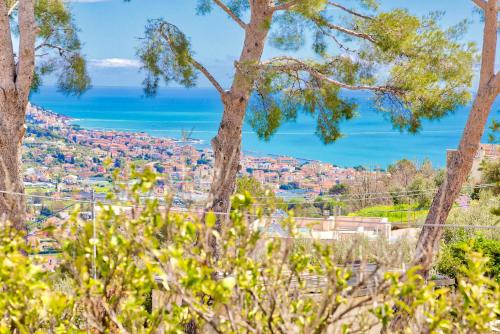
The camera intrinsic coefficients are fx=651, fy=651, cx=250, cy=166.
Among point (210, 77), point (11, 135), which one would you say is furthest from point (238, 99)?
point (11, 135)

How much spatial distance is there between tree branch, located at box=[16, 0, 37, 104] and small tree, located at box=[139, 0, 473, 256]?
1.31m

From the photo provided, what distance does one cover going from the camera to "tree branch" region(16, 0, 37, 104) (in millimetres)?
5465

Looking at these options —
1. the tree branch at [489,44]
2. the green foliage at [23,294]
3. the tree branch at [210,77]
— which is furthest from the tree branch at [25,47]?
the green foliage at [23,294]

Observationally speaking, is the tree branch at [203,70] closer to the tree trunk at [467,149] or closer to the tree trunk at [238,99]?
the tree trunk at [238,99]

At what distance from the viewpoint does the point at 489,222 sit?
7438 mm

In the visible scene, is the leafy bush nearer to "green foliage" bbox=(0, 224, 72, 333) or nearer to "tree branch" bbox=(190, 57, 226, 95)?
"green foliage" bbox=(0, 224, 72, 333)

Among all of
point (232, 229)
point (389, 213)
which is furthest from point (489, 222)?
point (232, 229)

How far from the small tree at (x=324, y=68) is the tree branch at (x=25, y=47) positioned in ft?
4.29

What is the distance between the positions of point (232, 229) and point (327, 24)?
4.56 metres

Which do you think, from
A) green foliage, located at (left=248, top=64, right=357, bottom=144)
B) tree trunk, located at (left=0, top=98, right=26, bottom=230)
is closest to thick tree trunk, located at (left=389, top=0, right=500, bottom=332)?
green foliage, located at (left=248, top=64, right=357, bottom=144)

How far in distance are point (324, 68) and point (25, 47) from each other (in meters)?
2.81

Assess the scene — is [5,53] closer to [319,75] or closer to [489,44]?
[319,75]

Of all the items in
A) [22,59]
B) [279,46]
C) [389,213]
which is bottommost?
[389,213]

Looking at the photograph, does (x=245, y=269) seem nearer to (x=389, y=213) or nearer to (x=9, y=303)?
(x=9, y=303)
